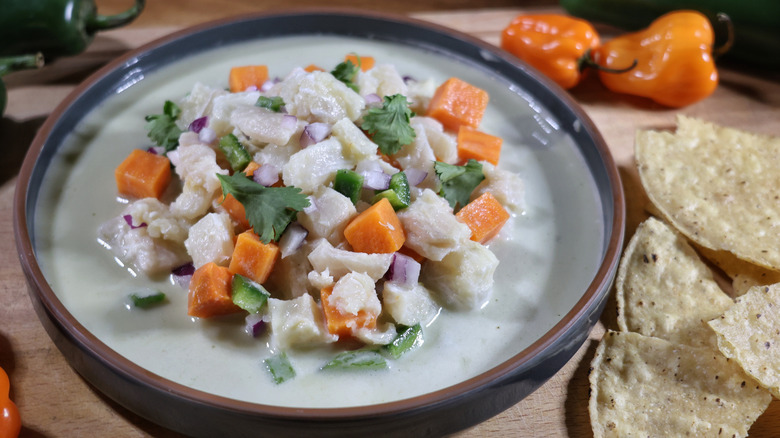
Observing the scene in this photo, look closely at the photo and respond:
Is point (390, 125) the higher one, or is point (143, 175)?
point (390, 125)

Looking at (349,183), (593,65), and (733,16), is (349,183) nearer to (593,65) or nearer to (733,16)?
(593,65)

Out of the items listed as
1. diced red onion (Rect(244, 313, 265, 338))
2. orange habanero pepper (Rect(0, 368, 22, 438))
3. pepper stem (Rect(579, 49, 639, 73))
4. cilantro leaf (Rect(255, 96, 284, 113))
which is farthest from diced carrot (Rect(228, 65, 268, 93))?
pepper stem (Rect(579, 49, 639, 73))

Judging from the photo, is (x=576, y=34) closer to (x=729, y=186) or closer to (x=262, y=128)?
(x=729, y=186)

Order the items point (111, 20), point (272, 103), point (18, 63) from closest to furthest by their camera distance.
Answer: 1. point (272, 103)
2. point (18, 63)
3. point (111, 20)

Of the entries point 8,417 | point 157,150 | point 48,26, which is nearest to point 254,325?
point 8,417

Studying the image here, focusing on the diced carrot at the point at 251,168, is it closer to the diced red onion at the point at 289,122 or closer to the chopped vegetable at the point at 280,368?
the diced red onion at the point at 289,122

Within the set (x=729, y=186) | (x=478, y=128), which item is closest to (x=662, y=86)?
(x=729, y=186)

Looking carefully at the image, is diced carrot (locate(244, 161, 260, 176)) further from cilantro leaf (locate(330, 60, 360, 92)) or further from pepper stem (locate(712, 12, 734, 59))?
pepper stem (locate(712, 12, 734, 59))

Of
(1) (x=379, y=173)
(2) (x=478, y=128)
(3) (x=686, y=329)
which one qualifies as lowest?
(3) (x=686, y=329)
